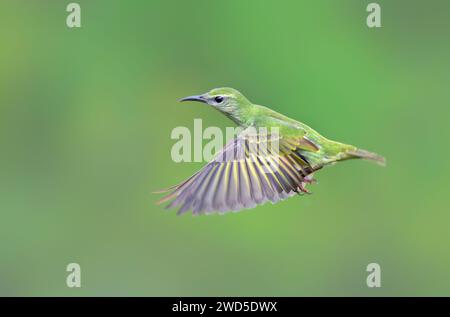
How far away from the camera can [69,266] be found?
8.34m

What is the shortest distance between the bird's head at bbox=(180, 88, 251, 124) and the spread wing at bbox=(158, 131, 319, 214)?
273mm

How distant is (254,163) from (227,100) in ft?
2.09

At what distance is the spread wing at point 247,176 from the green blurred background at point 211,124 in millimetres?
3520

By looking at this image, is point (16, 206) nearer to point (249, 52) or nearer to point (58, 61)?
point (58, 61)

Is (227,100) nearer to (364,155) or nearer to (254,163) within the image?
(254,163)

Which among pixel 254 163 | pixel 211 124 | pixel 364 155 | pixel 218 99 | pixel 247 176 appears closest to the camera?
pixel 247 176

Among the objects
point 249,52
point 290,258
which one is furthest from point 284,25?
point 290,258

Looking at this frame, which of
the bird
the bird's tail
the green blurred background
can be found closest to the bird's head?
the bird

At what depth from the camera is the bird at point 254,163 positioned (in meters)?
4.64

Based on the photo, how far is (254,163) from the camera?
4.94 m

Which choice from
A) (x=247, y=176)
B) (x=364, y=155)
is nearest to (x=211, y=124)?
(x=364, y=155)

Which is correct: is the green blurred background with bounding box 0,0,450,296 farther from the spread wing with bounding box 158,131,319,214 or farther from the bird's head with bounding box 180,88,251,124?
the spread wing with bounding box 158,131,319,214

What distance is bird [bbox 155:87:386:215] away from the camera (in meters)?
4.64

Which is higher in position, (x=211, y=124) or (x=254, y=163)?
(x=211, y=124)
